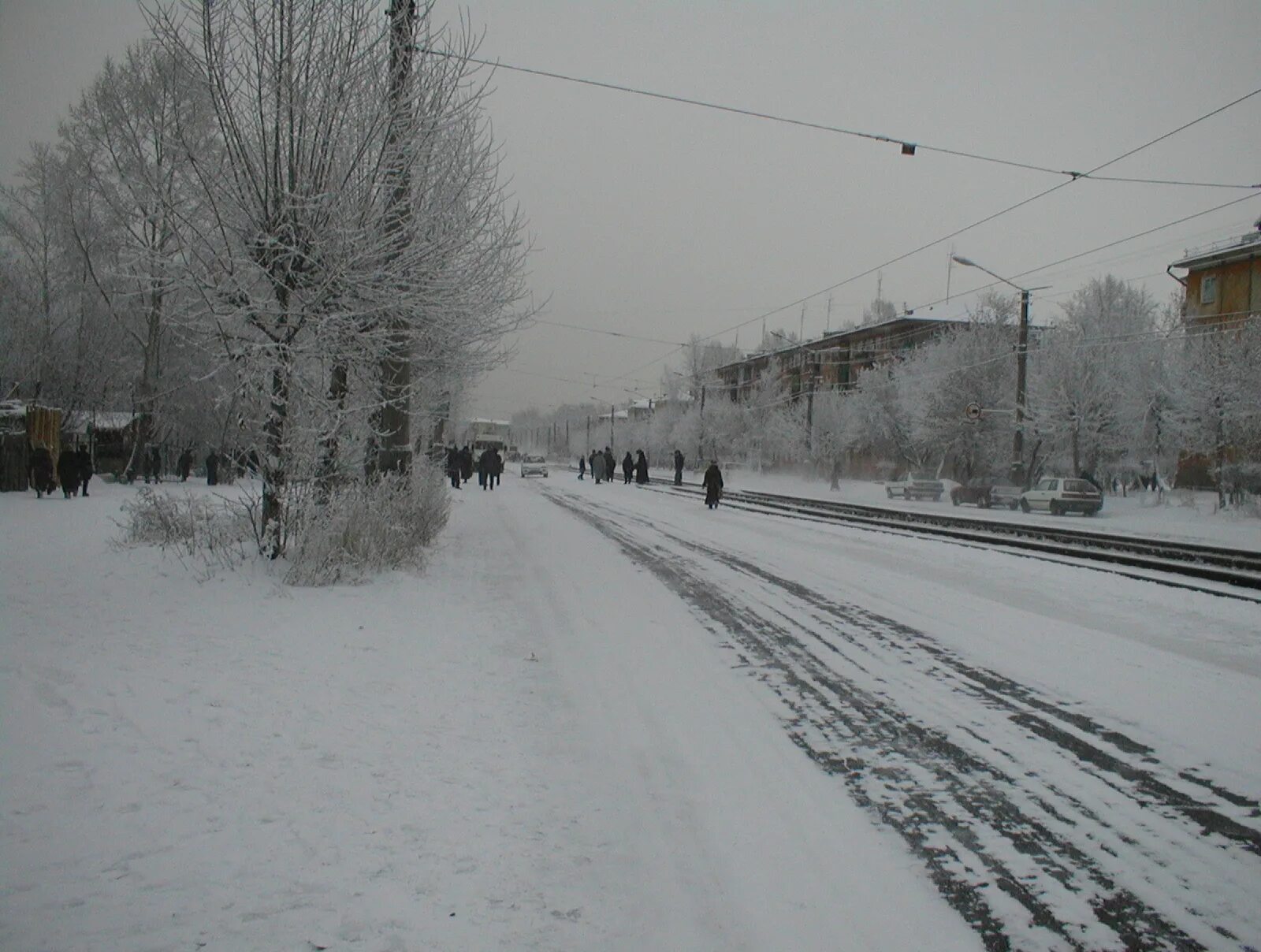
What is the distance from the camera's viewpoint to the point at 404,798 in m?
3.76

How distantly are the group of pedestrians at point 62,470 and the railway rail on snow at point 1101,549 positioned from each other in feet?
67.1

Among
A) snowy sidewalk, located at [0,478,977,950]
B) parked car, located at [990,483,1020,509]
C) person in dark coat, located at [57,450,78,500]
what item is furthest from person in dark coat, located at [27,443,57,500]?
parked car, located at [990,483,1020,509]

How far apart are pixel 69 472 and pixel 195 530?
16.0 meters

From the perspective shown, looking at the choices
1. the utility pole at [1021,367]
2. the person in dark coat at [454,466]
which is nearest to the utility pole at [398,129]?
the person in dark coat at [454,466]

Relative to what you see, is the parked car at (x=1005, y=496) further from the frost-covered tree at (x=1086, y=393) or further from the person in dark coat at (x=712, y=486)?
the person in dark coat at (x=712, y=486)

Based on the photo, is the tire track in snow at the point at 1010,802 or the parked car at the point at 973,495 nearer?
the tire track in snow at the point at 1010,802

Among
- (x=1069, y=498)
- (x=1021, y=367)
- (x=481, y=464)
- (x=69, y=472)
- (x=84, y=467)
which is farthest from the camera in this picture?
(x=481, y=464)

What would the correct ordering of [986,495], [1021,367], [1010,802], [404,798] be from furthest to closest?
[986,495], [1021,367], [1010,802], [404,798]

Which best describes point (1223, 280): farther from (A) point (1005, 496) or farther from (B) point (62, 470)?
(B) point (62, 470)

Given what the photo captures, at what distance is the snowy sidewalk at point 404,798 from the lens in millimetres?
2816

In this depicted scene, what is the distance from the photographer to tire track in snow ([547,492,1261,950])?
2975 millimetres

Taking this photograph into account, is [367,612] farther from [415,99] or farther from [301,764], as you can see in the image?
[415,99]

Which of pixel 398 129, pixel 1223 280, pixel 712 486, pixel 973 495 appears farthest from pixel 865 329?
pixel 398 129

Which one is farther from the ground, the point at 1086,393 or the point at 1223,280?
the point at 1223,280
